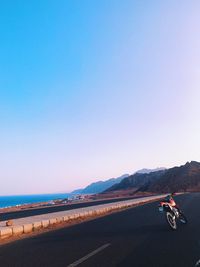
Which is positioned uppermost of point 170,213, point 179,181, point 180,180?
point 180,180

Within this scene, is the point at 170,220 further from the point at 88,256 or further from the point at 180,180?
the point at 180,180


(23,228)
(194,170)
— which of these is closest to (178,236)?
(23,228)

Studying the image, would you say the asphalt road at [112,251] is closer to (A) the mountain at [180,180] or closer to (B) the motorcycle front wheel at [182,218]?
(B) the motorcycle front wheel at [182,218]

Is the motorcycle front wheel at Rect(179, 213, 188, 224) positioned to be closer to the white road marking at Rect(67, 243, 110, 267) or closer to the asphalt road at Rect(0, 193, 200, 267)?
the asphalt road at Rect(0, 193, 200, 267)

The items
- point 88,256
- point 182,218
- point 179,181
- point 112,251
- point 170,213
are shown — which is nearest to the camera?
point 88,256

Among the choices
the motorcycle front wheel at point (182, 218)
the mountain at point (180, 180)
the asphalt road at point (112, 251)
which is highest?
the mountain at point (180, 180)

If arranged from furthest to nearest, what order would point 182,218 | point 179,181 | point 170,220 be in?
point 179,181 → point 182,218 → point 170,220

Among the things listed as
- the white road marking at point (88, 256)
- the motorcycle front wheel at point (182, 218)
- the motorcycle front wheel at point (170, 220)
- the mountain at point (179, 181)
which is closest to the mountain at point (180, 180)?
the mountain at point (179, 181)

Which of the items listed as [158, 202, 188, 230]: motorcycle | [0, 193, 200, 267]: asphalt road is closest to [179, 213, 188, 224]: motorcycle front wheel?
[158, 202, 188, 230]: motorcycle

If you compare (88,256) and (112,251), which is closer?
(88,256)

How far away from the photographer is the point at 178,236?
37.2 ft

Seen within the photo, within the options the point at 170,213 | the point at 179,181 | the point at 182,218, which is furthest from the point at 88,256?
the point at 179,181

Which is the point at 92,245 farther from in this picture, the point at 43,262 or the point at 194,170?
the point at 194,170

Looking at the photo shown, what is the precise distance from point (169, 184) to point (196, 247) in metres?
102
